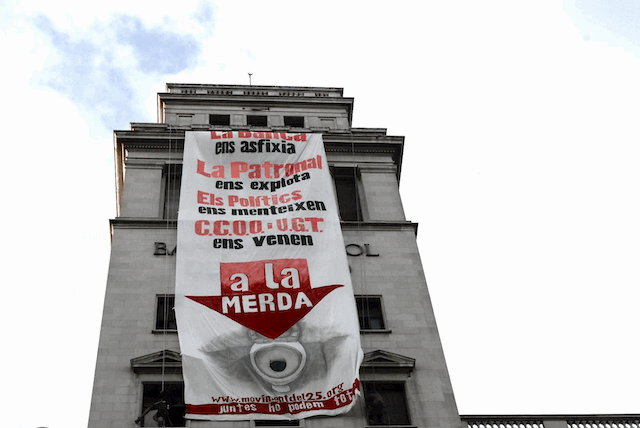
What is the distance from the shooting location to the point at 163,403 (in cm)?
2969

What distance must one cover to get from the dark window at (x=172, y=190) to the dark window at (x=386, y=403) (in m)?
13.3

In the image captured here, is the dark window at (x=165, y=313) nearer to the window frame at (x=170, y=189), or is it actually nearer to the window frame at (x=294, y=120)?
the window frame at (x=170, y=189)

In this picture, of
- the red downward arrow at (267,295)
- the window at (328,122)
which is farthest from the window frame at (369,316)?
the window at (328,122)

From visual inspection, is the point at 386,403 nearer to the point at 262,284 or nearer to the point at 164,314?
the point at 262,284

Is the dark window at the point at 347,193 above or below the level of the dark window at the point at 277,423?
above

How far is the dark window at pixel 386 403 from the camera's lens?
30953 millimetres

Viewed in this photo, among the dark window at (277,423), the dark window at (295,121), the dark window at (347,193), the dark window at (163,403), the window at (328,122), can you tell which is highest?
the dark window at (295,121)

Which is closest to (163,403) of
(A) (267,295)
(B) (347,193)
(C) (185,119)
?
(A) (267,295)

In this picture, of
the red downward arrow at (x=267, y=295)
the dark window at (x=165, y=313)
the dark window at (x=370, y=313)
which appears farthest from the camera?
the dark window at (x=370, y=313)

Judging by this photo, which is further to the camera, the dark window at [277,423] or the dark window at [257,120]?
the dark window at [257,120]

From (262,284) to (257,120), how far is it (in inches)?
651

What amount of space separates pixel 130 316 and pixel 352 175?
1451 centimetres

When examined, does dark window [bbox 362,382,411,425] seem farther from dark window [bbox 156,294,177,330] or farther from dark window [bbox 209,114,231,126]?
dark window [bbox 209,114,231,126]

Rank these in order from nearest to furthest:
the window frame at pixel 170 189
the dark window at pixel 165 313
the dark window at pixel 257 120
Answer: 1. the dark window at pixel 165 313
2. the window frame at pixel 170 189
3. the dark window at pixel 257 120
